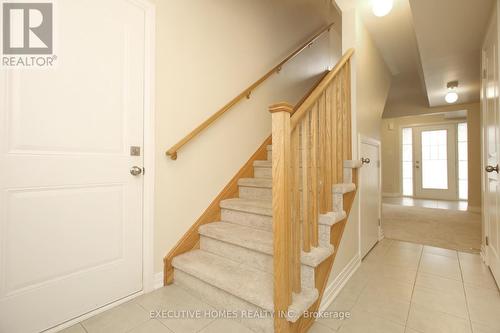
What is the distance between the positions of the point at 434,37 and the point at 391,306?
8.07 ft

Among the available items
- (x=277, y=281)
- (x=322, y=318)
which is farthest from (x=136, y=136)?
(x=322, y=318)

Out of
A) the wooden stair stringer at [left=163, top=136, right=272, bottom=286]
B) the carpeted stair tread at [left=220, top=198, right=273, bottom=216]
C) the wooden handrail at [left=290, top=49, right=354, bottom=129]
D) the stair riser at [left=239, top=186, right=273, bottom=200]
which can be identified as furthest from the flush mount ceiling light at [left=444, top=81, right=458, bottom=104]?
the carpeted stair tread at [left=220, top=198, right=273, bottom=216]

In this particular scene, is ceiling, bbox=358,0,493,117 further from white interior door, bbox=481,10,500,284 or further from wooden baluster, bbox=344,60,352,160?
wooden baluster, bbox=344,60,352,160

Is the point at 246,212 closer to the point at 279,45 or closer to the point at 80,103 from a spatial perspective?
the point at 80,103

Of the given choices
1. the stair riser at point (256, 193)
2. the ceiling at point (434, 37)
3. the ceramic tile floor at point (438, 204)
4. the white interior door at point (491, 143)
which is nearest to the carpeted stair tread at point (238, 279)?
the stair riser at point (256, 193)

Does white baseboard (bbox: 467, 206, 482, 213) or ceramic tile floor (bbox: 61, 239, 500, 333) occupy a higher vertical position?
white baseboard (bbox: 467, 206, 482, 213)

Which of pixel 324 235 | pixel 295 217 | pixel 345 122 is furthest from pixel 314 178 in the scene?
pixel 345 122

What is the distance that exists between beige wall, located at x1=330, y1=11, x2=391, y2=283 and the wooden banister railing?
1.17 feet

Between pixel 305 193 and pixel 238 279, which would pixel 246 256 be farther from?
pixel 305 193

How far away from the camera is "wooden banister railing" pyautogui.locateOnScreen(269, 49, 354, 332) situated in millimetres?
1143

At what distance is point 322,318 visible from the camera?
56.1 inches

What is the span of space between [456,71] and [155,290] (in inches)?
169

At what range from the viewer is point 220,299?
1.51 m

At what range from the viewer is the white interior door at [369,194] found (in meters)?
2.30
